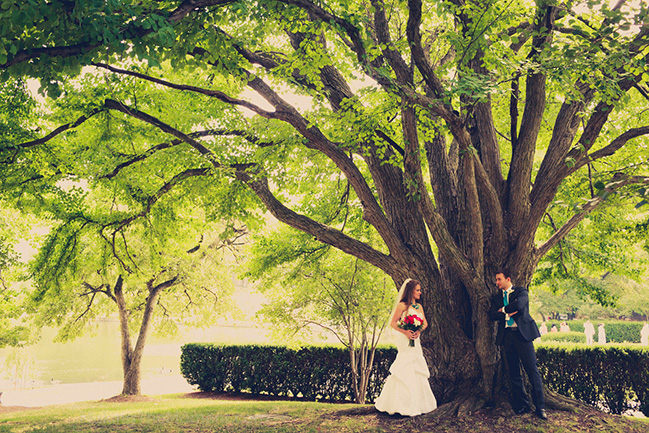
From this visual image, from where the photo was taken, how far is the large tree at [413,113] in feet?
17.9

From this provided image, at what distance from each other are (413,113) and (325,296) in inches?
312

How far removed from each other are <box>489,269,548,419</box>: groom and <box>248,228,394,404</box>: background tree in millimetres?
5221

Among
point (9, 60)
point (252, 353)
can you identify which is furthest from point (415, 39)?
point (252, 353)

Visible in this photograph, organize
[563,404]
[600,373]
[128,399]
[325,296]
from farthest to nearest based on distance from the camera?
[128,399]
[325,296]
[600,373]
[563,404]

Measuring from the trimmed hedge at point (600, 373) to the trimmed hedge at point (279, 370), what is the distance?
426 centimetres

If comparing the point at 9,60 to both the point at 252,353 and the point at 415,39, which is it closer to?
the point at 415,39

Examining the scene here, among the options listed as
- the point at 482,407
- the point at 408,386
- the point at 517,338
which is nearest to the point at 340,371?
the point at 408,386

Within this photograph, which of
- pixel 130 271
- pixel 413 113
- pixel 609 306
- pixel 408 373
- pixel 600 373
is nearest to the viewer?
pixel 413 113

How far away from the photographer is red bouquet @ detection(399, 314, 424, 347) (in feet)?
25.6

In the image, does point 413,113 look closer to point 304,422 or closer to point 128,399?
point 304,422

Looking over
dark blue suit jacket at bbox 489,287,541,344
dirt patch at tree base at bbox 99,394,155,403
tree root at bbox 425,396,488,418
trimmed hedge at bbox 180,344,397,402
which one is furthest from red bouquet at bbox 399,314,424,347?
dirt patch at tree base at bbox 99,394,155,403

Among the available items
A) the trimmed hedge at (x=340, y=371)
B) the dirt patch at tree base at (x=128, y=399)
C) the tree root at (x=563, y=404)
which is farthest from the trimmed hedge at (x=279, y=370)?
the tree root at (x=563, y=404)

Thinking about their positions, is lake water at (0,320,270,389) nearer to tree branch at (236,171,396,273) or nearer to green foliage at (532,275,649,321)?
tree branch at (236,171,396,273)

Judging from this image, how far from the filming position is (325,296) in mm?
13617
